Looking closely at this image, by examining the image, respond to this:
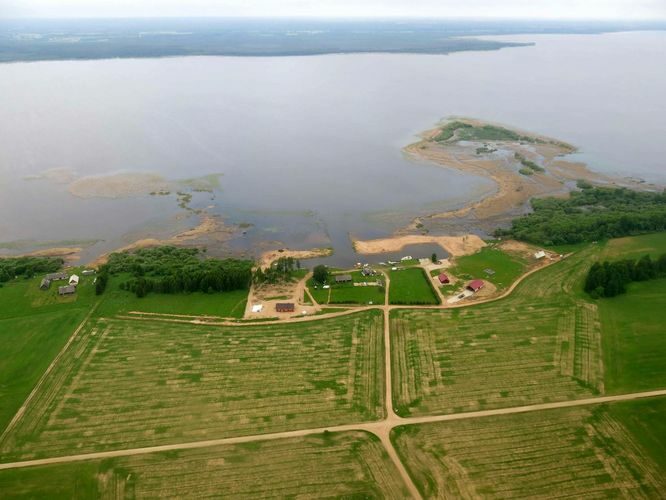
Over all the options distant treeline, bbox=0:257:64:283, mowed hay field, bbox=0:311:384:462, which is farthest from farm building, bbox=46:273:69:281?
mowed hay field, bbox=0:311:384:462

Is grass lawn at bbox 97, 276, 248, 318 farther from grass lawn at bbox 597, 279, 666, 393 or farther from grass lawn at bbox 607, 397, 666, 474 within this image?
grass lawn at bbox 597, 279, 666, 393

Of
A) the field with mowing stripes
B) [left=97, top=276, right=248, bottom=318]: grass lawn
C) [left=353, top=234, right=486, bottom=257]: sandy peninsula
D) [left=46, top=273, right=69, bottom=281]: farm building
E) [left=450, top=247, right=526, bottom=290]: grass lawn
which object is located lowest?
[left=353, top=234, right=486, bottom=257]: sandy peninsula

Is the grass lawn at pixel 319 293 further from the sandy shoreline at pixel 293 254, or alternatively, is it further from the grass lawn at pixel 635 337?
the grass lawn at pixel 635 337

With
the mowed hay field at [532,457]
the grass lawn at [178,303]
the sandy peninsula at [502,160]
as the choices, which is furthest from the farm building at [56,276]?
the sandy peninsula at [502,160]

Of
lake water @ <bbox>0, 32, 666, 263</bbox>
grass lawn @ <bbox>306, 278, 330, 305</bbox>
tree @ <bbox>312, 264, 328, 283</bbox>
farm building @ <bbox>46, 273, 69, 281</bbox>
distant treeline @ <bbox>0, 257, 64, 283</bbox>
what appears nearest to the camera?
grass lawn @ <bbox>306, 278, 330, 305</bbox>

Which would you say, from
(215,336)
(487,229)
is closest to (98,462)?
(215,336)

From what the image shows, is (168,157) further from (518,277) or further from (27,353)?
(518,277)
